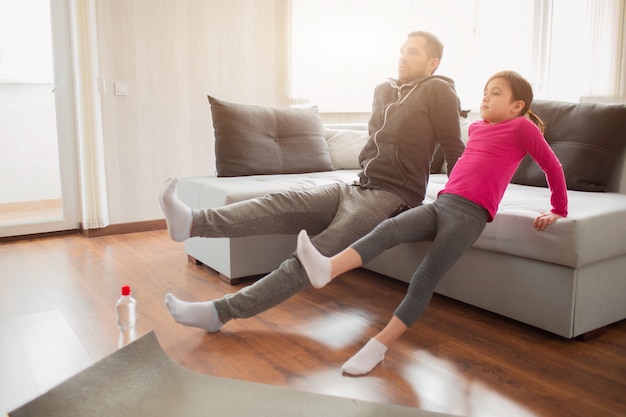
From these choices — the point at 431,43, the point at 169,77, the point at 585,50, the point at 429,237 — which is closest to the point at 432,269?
the point at 429,237

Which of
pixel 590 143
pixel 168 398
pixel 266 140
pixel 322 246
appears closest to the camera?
pixel 168 398

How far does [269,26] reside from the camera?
458cm

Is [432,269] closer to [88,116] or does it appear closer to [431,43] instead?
[431,43]

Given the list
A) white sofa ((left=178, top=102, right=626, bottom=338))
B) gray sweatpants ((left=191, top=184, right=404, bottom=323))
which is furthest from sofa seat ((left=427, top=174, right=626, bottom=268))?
gray sweatpants ((left=191, top=184, right=404, bottom=323))

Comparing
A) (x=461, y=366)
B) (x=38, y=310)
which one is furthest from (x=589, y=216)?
(x=38, y=310)

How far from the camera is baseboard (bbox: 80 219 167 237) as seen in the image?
3938mm

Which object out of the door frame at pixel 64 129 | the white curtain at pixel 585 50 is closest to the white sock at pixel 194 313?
the door frame at pixel 64 129

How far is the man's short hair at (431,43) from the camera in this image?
2269 millimetres

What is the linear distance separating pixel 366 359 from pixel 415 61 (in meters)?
1.21

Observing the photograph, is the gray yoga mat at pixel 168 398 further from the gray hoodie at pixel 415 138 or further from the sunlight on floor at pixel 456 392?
the gray hoodie at pixel 415 138

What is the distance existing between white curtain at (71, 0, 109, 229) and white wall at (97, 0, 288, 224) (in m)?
0.08

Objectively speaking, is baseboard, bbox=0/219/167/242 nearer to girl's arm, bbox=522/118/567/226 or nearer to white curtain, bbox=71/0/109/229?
white curtain, bbox=71/0/109/229

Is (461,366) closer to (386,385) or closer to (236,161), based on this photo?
(386,385)

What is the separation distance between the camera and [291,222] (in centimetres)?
221
